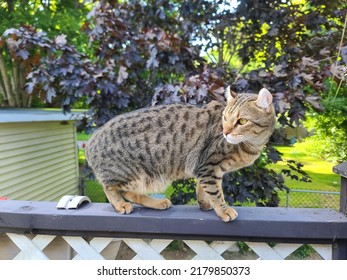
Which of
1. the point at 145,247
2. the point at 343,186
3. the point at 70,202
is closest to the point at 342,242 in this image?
the point at 343,186

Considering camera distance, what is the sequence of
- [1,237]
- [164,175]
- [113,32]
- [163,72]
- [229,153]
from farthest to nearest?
1. [163,72]
2. [113,32]
3. [164,175]
4. [229,153]
5. [1,237]

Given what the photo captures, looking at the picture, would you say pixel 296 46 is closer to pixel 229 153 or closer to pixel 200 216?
pixel 229 153

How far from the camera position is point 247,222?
1.24 m

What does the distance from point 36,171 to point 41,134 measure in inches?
27.7

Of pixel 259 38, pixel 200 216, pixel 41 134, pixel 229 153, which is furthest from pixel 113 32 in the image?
pixel 41 134

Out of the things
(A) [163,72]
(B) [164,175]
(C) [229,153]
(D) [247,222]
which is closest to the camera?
(D) [247,222]

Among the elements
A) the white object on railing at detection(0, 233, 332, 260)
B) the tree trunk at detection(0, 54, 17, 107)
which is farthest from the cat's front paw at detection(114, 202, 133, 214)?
the tree trunk at detection(0, 54, 17, 107)

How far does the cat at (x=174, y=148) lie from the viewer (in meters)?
1.51

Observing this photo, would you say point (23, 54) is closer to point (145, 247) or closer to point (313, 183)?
point (145, 247)

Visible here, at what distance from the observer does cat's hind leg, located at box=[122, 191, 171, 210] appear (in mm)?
1557

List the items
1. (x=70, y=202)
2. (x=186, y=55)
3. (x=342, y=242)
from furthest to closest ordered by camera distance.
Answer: (x=186, y=55), (x=70, y=202), (x=342, y=242)

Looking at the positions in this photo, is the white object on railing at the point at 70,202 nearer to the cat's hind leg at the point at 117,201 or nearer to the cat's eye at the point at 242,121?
the cat's hind leg at the point at 117,201

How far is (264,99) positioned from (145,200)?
0.75 metres

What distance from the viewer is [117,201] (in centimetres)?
154
